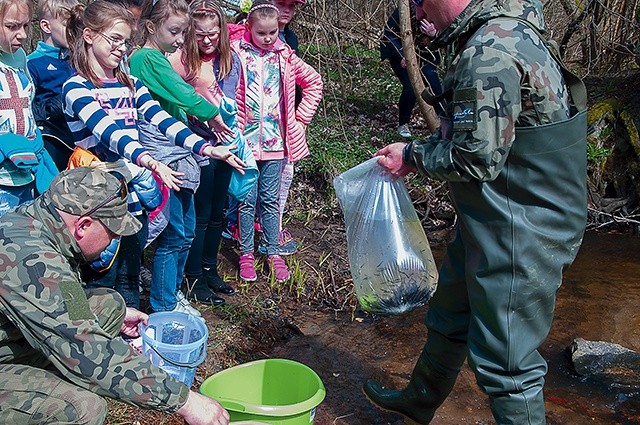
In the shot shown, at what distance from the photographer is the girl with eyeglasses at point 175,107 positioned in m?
3.74

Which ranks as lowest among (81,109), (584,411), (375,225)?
(584,411)

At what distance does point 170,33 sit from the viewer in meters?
3.81

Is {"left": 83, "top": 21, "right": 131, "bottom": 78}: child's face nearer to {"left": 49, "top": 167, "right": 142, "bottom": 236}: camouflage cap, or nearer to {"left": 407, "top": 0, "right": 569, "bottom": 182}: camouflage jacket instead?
{"left": 49, "top": 167, "right": 142, "bottom": 236}: camouflage cap

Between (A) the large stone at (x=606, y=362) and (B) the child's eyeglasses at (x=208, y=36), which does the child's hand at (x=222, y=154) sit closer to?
(B) the child's eyeglasses at (x=208, y=36)

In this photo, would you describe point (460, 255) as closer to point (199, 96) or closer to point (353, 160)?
point (199, 96)

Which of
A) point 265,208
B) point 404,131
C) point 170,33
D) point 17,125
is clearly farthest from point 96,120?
point 404,131

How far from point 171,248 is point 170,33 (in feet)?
3.88

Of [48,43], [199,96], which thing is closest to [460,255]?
[199,96]

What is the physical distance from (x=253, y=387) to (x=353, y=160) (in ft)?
12.9

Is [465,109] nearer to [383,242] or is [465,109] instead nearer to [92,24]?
[383,242]

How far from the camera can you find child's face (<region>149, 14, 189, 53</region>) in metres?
3.78

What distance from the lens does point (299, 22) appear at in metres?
7.56

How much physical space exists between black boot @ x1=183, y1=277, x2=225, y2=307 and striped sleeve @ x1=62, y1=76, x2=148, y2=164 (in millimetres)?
Answer: 1182

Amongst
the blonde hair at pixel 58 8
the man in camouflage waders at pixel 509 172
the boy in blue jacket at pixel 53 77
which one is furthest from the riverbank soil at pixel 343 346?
the blonde hair at pixel 58 8
